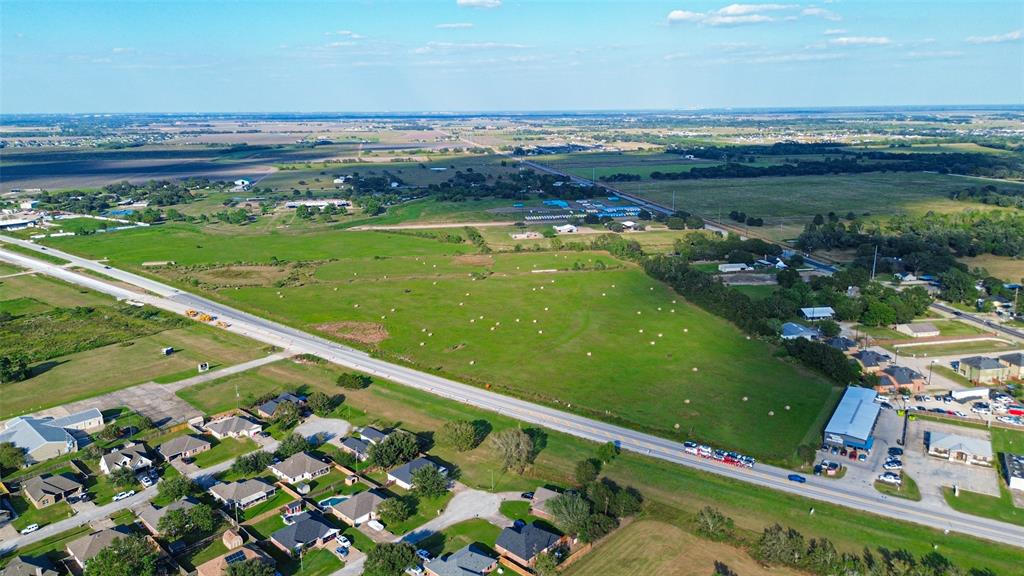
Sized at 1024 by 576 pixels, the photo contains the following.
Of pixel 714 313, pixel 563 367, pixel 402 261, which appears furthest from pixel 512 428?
pixel 402 261

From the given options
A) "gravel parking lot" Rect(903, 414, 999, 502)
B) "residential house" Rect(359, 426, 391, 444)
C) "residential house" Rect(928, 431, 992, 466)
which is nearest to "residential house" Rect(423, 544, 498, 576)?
"residential house" Rect(359, 426, 391, 444)

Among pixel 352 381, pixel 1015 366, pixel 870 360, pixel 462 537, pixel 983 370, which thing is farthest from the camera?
pixel 870 360

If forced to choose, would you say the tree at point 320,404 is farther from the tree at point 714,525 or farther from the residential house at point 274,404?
the tree at point 714,525

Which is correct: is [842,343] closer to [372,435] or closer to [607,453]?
[607,453]

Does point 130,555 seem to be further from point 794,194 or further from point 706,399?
point 794,194

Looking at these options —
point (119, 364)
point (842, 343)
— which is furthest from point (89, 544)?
point (842, 343)

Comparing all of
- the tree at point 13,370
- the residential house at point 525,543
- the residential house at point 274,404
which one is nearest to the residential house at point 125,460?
the residential house at point 274,404
